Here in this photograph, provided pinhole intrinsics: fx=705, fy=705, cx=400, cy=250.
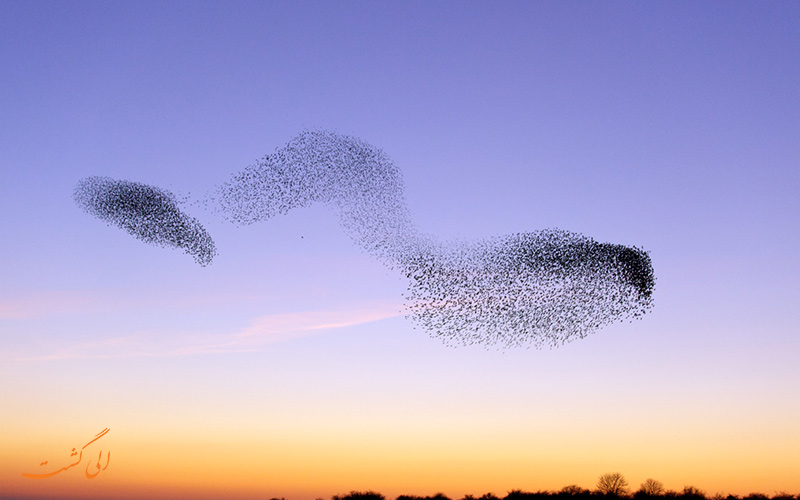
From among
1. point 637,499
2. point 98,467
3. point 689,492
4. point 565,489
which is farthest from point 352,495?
point 98,467

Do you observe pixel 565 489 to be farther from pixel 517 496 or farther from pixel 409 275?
pixel 409 275

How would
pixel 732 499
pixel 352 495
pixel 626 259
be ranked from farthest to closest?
pixel 352 495
pixel 732 499
pixel 626 259

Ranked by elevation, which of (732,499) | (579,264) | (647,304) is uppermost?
(579,264)

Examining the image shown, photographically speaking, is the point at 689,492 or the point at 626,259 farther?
the point at 689,492

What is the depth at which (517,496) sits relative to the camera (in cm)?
6644

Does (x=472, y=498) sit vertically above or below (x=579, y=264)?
below

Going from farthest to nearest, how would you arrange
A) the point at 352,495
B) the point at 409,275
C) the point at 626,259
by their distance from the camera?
1. the point at 352,495
2. the point at 626,259
3. the point at 409,275

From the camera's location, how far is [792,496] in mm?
64062

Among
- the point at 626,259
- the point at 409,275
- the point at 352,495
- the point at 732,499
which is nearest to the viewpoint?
the point at 409,275

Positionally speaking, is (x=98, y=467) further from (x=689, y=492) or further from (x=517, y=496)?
(x=689, y=492)

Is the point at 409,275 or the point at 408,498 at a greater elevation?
the point at 409,275

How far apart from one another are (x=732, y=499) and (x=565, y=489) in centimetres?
1478

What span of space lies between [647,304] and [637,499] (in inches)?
1374

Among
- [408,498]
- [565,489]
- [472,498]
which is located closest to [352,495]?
[408,498]
